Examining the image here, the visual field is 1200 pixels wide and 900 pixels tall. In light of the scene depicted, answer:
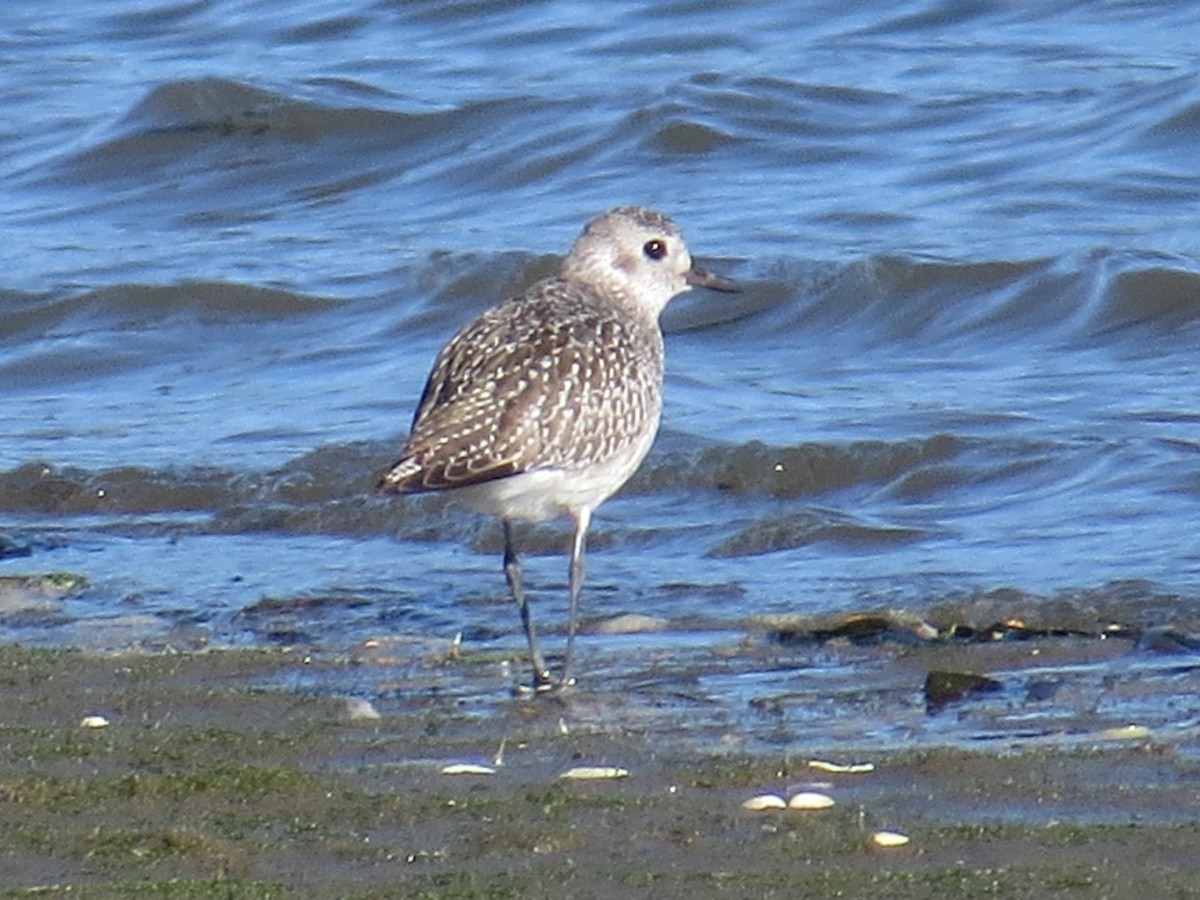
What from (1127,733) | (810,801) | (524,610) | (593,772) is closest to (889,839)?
(810,801)

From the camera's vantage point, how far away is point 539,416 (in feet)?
20.7

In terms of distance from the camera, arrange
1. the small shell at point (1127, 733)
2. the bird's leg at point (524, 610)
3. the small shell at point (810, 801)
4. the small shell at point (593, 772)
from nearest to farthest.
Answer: the small shell at point (810, 801), the small shell at point (593, 772), the small shell at point (1127, 733), the bird's leg at point (524, 610)

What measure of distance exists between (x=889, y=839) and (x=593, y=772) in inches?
30.7

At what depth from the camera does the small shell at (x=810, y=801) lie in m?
4.46

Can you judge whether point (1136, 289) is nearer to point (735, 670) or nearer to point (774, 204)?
point (774, 204)

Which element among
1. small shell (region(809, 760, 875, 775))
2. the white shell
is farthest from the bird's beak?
the white shell

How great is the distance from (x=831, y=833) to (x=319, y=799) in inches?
36.9

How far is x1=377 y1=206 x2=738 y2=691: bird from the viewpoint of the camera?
6.14 m

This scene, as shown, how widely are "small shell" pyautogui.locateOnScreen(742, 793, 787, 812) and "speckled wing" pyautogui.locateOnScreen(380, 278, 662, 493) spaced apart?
1.73 m

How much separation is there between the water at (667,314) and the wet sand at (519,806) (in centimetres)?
134

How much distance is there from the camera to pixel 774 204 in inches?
496

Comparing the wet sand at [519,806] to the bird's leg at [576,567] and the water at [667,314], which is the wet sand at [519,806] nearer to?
the bird's leg at [576,567]

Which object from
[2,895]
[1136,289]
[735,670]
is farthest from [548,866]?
[1136,289]

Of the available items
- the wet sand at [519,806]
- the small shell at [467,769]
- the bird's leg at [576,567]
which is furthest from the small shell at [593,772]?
the bird's leg at [576,567]
